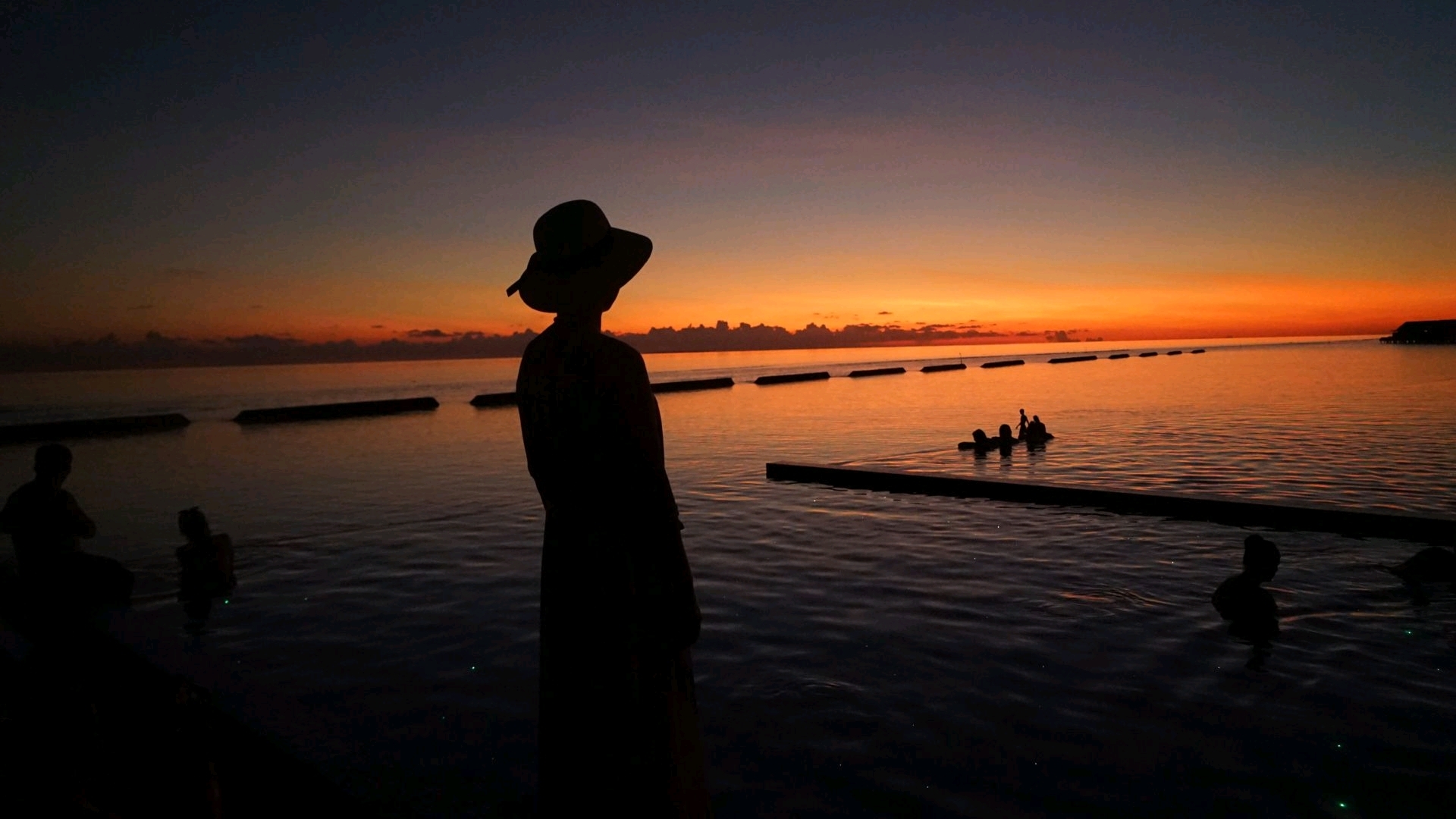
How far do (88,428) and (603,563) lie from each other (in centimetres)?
4707

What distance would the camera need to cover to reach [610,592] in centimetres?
284

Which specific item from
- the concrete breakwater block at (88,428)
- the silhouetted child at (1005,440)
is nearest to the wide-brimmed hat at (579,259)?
the silhouetted child at (1005,440)

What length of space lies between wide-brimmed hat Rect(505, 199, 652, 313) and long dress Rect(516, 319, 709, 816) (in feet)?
0.37

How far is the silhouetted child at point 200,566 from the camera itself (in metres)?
9.88

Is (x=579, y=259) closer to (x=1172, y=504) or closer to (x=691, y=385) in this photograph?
(x=1172, y=504)

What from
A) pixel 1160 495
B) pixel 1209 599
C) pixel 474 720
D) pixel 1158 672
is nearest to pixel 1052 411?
pixel 1160 495

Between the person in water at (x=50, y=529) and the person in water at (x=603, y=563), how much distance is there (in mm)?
7140

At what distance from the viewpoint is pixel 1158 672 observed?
261 inches

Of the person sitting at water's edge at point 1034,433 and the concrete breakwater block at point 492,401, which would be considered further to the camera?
the concrete breakwater block at point 492,401

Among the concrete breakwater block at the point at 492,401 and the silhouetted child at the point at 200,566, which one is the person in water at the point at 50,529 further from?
the concrete breakwater block at the point at 492,401

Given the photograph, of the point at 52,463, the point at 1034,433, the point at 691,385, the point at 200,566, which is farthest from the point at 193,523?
the point at 691,385

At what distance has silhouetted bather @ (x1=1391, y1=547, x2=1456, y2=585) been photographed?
8.92m

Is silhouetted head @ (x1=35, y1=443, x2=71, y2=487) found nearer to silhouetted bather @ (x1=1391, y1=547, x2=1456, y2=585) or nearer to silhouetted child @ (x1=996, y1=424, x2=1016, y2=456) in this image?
silhouetted bather @ (x1=1391, y1=547, x2=1456, y2=585)

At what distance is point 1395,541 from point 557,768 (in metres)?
12.6
